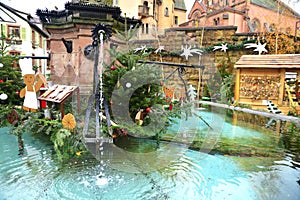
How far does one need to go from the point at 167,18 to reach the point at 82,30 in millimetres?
19358

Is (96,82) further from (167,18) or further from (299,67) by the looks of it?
(167,18)

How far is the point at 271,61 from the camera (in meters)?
8.26

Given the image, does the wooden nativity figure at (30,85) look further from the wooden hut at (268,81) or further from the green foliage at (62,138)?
the wooden hut at (268,81)

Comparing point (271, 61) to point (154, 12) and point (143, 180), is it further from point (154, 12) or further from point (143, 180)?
point (154, 12)

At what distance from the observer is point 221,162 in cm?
330

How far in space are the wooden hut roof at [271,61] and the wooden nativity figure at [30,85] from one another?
6.94 meters

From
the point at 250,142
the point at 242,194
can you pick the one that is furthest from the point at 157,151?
the point at 250,142

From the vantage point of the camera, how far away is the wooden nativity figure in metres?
3.49

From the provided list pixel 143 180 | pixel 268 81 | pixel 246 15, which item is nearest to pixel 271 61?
pixel 268 81

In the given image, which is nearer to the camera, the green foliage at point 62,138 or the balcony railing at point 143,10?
the green foliage at point 62,138

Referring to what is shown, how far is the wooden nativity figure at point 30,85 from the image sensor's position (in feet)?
11.4

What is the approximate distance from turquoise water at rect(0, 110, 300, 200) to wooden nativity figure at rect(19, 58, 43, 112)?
0.66m

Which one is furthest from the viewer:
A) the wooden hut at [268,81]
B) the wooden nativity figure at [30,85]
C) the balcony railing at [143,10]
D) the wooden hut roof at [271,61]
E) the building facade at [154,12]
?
the balcony railing at [143,10]

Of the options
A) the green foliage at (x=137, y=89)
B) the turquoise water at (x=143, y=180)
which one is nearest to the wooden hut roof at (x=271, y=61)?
the turquoise water at (x=143, y=180)
